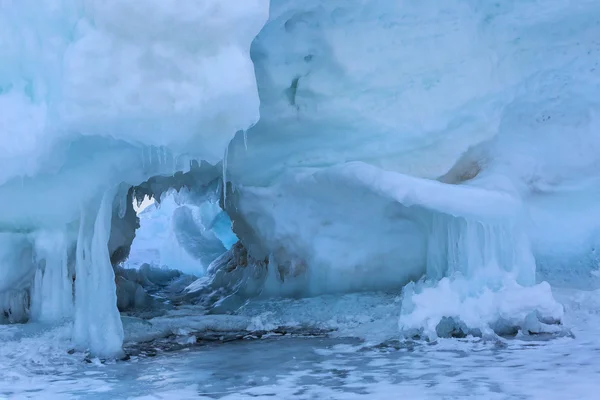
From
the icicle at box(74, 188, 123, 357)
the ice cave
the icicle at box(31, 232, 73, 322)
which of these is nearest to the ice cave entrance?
the ice cave

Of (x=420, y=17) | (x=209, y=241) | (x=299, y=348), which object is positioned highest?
(x=420, y=17)

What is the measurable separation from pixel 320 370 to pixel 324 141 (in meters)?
3.96

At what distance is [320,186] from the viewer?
8.59m

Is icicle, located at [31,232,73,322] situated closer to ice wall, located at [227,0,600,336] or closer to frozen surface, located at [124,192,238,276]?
ice wall, located at [227,0,600,336]

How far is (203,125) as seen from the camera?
6.21 metres

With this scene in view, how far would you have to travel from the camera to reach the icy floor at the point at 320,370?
14.3 ft

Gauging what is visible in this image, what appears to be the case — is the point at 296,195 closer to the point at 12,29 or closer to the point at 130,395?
the point at 12,29

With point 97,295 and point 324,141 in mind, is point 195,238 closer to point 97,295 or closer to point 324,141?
point 324,141

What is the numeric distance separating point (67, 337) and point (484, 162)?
228 inches

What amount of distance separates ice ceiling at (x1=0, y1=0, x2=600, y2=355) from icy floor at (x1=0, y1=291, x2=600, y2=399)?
0.55 m

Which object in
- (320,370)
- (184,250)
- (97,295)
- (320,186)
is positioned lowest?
(320,370)

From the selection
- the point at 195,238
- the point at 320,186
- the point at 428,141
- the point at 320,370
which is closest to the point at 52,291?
the point at 320,186

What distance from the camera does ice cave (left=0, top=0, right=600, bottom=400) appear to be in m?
5.56

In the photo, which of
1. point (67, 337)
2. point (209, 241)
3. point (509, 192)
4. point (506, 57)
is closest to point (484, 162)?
point (509, 192)
